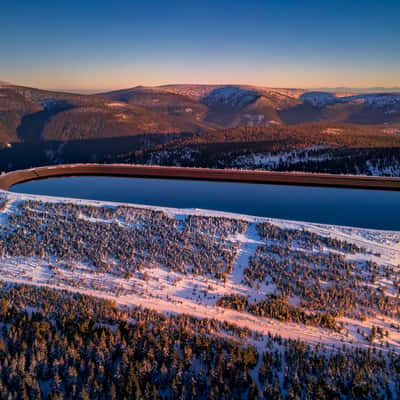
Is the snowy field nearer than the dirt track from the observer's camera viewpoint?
Yes

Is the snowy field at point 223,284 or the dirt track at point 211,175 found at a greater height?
the dirt track at point 211,175

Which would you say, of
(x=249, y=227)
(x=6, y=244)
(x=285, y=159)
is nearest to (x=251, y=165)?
(x=285, y=159)

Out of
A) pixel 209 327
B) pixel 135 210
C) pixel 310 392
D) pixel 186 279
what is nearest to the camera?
pixel 310 392

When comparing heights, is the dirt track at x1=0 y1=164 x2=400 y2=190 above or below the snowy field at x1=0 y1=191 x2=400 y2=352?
above

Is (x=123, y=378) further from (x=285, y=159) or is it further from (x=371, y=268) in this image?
(x=285, y=159)

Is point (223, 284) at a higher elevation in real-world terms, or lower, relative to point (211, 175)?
lower
